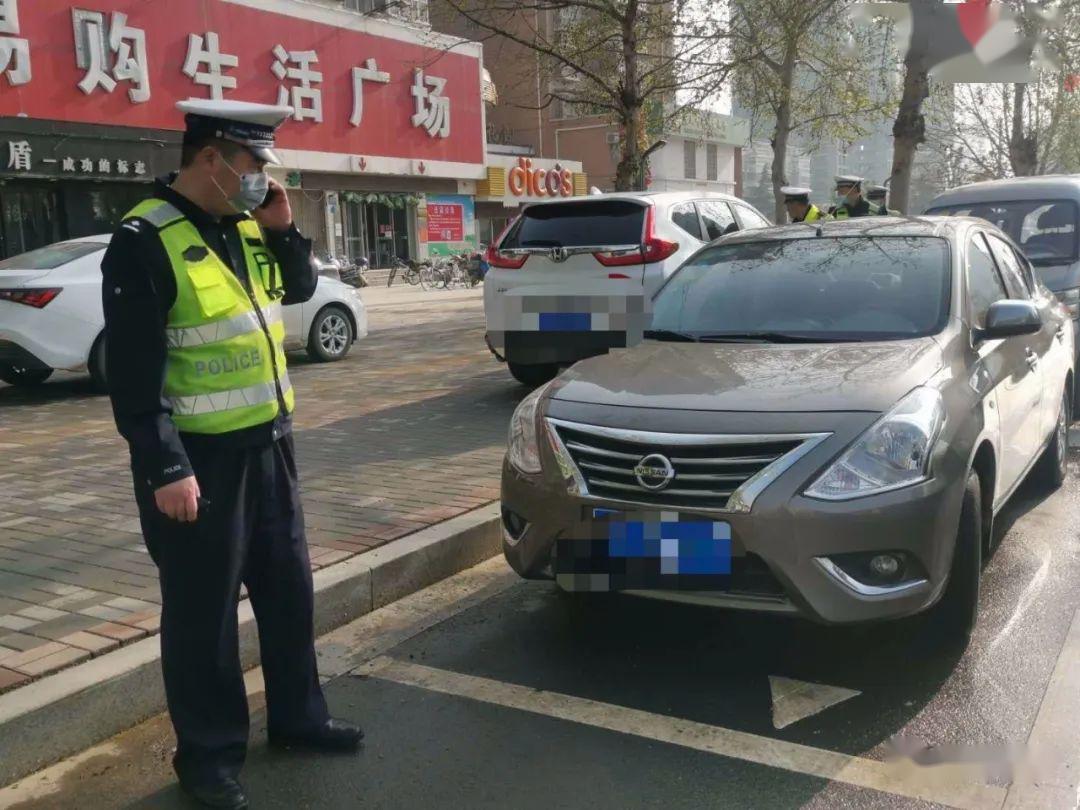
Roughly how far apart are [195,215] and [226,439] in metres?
0.61

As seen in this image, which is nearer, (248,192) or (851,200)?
(248,192)

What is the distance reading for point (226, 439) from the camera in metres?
2.84

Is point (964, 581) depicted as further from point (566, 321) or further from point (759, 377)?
point (566, 321)

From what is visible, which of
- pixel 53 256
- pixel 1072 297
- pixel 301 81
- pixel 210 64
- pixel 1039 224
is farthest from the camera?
pixel 301 81

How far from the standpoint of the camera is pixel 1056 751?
3.04 metres

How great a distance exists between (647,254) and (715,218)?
152cm

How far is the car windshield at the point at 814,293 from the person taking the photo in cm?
434

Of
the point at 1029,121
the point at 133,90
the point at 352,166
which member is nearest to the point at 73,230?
the point at 133,90

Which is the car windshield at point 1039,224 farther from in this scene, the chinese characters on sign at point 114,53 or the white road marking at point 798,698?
the chinese characters on sign at point 114,53

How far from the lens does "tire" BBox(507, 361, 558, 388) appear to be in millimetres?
9039

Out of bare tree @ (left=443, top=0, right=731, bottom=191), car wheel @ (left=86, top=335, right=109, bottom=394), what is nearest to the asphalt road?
car wheel @ (left=86, top=335, right=109, bottom=394)

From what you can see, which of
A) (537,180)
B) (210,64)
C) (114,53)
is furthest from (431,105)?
(114,53)

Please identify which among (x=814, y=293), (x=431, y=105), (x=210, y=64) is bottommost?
(x=814, y=293)

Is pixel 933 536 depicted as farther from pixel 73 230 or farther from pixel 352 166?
pixel 352 166
